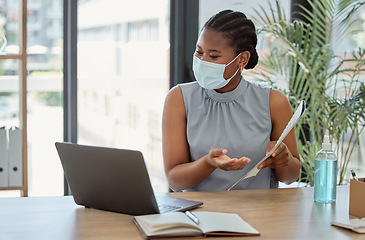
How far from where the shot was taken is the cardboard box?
1542 millimetres

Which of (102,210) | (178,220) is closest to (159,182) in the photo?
(102,210)

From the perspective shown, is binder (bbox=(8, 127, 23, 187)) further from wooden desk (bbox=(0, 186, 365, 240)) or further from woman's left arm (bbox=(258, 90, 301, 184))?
woman's left arm (bbox=(258, 90, 301, 184))

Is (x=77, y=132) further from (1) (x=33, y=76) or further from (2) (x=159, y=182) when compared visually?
(2) (x=159, y=182)

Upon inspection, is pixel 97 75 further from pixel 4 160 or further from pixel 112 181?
pixel 112 181

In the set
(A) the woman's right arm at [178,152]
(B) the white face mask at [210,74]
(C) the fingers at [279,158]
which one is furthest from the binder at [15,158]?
(C) the fingers at [279,158]

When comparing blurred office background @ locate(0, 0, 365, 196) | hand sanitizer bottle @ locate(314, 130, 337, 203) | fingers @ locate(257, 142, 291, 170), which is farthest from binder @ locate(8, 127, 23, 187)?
hand sanitizer bottle @ locate(314, 130, 337, 203)

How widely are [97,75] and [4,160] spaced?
854mm

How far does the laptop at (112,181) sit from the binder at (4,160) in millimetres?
1324

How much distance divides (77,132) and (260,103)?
153 cm

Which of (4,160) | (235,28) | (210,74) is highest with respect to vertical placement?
(235,28)

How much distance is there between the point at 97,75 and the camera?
338 centimetres

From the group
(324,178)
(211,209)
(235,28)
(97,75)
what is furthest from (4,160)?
(324,178)

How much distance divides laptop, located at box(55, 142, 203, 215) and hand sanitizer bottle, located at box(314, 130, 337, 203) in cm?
41

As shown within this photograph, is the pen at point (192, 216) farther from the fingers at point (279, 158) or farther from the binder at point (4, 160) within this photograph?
the binder at point (4, 160)
